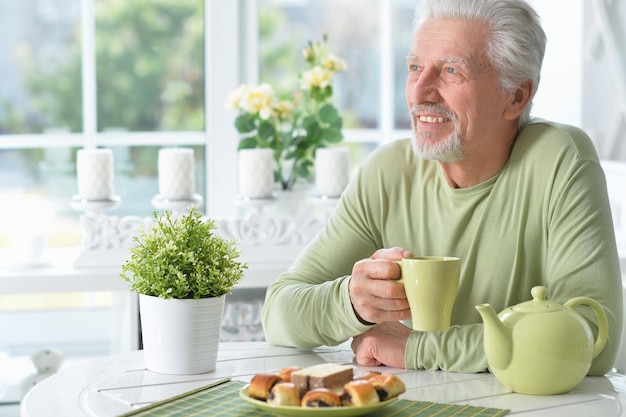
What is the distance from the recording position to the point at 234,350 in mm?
1873

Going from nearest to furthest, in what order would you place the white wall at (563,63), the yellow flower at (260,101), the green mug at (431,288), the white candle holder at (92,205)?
the green mug at (431,288)
the white candle holder at (92,205)
the yellow flower at (260,101)
the white wall at (563,63)

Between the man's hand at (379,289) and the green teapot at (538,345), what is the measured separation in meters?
0.15

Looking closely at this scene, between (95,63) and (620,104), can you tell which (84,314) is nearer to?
(95,63)

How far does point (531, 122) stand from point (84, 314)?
186cm

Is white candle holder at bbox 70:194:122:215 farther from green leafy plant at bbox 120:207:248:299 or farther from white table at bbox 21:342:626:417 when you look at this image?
green leafy plant at bbox 120:207:248:299

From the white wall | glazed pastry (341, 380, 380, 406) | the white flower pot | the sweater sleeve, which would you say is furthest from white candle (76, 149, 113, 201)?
glazed pastry (341, 380, 380, 406)

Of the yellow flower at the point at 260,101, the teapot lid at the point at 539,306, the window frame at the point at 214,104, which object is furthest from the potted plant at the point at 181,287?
the window frame at the point at 214,104

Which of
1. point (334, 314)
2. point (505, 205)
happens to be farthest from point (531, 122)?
point (334, 314)

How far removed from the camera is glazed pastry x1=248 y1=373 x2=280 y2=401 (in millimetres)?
1405

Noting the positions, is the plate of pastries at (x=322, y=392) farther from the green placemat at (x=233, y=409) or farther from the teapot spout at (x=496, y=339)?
the teapot spout at (x=496, y=339)

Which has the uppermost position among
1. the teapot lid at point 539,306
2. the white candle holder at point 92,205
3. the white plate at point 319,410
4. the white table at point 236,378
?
the white candle holder at point 92,205

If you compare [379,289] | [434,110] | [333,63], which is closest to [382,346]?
[379,289]

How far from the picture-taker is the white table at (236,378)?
4.88ft

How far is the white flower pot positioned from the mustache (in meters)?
0.56
